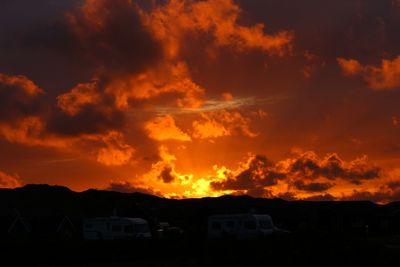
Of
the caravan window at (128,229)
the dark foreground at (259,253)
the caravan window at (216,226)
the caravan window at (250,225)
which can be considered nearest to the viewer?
the dark foreground at (259,253)

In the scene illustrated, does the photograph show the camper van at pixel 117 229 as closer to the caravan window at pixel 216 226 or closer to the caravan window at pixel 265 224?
the caravan window at pixel 216 226

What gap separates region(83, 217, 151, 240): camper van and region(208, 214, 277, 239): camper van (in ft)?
27.4

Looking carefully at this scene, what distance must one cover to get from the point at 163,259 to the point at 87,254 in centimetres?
437

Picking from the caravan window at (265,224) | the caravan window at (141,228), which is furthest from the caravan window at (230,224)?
the caravan window at (141,228)

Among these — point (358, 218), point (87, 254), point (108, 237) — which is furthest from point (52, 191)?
point (87, 254)

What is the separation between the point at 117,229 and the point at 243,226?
485 inches

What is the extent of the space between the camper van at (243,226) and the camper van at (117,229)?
8337mm

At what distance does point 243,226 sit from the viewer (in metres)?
44.9

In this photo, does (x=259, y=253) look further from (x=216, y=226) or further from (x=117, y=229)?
(x=117, y=229)

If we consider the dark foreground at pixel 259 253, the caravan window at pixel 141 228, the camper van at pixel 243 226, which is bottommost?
the dark foreground at pixel 259 253

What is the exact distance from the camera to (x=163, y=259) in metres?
38.7

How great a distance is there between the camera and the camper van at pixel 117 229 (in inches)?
2067

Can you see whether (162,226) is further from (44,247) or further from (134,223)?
(44,247)

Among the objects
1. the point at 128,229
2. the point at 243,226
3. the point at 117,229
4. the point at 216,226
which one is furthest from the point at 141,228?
the point at 243,226
